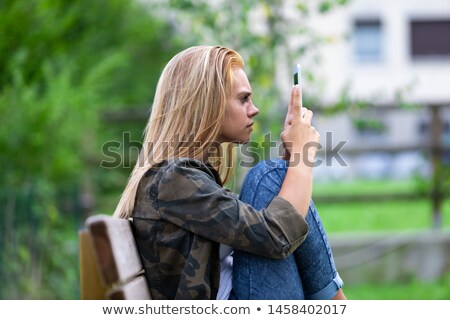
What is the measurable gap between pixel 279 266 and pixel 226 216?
200mm

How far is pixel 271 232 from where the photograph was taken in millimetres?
1958

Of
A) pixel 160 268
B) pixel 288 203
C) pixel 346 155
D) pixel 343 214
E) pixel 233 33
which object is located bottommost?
pixel 343 214

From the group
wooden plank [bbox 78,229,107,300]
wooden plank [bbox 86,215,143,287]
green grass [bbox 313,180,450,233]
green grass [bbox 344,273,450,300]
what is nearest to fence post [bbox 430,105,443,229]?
green grass [bbox 313,180,450,233]

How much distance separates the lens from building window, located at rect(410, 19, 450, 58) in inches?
770

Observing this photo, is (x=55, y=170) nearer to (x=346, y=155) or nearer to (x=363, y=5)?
(x=346, y=155)

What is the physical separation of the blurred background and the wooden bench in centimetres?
202

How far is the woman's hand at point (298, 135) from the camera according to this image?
81.6 inches

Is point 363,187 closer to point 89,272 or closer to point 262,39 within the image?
point 262,39

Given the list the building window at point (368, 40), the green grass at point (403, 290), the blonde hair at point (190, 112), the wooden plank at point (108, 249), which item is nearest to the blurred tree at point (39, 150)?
the green grass at point (403, 290)

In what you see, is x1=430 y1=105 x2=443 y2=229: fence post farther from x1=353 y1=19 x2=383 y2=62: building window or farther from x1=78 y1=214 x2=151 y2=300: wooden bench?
x1=353 y1=19 x2=383 y2=62: building window

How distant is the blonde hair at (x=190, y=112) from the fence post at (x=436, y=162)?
15.4ft

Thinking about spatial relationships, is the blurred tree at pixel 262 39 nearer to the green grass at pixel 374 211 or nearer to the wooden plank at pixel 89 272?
the green grass at pixel 374 211

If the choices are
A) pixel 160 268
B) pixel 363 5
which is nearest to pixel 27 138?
pixel 160 268
